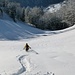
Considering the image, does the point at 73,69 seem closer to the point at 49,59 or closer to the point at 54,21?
the point at 49,59

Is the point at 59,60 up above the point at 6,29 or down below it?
above

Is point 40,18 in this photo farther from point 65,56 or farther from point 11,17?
point 65,56

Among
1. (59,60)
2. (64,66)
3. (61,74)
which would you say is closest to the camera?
(61,74)

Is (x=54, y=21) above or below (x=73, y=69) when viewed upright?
below

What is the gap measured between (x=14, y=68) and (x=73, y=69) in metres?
5.42

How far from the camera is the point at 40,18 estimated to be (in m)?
119

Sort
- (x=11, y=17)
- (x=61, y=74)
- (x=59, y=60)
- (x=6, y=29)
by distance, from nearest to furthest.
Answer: (x=61, y=74) → (x=59, y=60) → (x=6, y=29) → (x=11, y=17)

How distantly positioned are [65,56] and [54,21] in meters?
86.3

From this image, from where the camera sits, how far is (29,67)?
24.2 m

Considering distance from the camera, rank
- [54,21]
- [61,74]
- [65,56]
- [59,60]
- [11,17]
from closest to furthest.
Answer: [61,74] < [59,60] < [65,56] < [11,17] < [54,21]

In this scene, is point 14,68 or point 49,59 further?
point 49,59

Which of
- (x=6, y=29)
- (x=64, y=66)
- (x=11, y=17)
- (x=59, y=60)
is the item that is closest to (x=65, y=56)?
(x=59, y=60)

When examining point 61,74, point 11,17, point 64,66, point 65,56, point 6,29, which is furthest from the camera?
point 11,17

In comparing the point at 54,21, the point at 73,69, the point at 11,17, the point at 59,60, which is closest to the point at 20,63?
the point at 59,60
